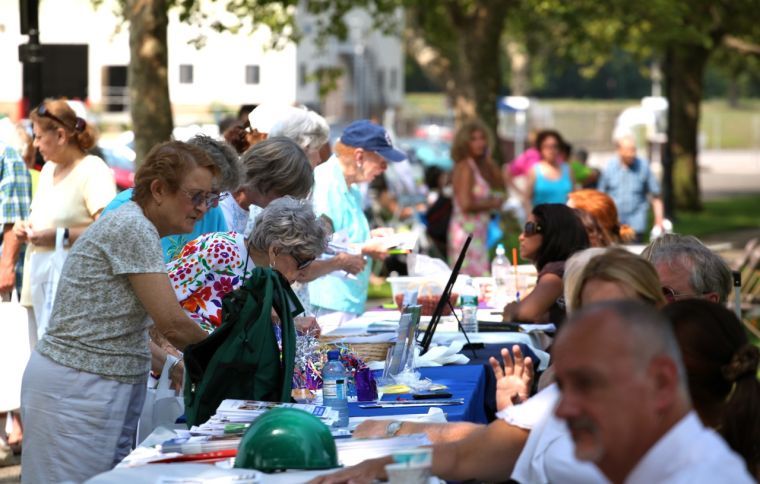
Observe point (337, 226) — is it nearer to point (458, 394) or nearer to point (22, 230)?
point (22, 230)

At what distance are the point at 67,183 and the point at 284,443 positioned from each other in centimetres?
408

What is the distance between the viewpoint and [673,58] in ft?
74.1

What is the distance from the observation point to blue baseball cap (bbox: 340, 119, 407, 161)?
8008 millimetres

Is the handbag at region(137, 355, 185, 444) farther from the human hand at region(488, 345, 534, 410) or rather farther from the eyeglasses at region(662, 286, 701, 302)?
the eyeglasses at region(662, 286, 701, 302)

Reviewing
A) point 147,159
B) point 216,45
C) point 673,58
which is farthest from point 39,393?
point 216,45

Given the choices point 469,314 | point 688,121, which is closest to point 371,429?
point 469,314

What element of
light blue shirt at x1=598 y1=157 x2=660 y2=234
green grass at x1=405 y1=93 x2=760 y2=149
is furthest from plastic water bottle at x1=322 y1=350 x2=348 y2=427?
green grass at x1=405 y1=93 x2=760 y2=149

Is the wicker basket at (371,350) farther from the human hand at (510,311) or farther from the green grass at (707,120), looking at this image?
the green grass at (707,120)

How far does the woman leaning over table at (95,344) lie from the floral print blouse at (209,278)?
62 cm

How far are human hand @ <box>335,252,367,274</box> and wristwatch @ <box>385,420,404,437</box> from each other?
103 inches

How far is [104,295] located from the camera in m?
4.68

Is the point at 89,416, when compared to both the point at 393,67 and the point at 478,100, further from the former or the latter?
the point at 393,67

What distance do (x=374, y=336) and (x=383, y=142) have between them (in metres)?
1.82

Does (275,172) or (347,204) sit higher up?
(275,172)
